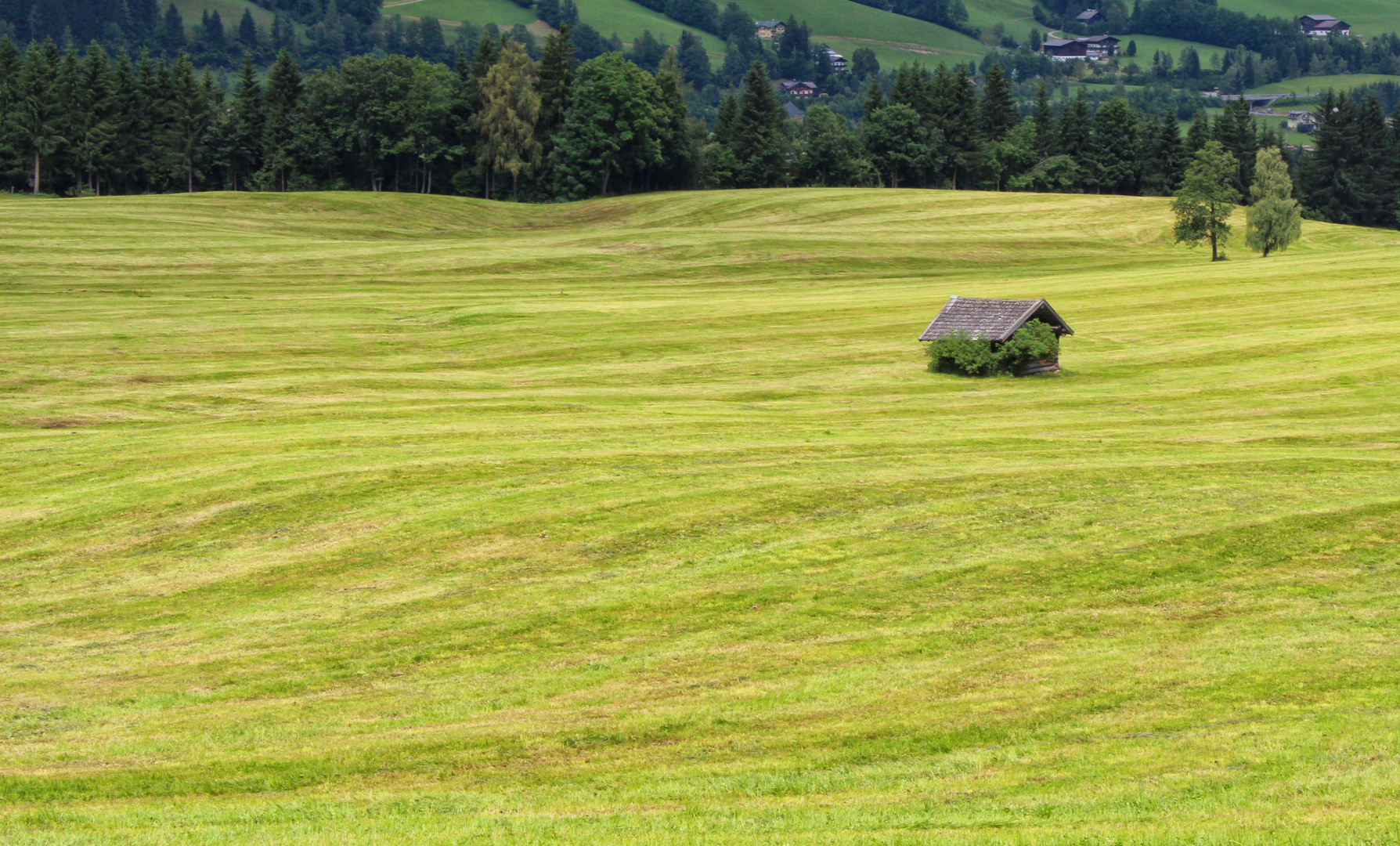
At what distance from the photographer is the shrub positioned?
58.5 m

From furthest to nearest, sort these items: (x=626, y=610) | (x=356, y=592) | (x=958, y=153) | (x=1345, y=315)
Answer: (x=958, y=153) < (x=1345, y=315) < (x=356, y=592) < (x=626, y=610)

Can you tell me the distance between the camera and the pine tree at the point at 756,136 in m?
150

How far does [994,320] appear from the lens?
5978cm

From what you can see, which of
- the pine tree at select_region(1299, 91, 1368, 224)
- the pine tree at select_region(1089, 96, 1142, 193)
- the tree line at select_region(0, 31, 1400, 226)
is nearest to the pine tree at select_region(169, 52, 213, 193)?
the tree line at select_region(0, 31, 1400, 226)

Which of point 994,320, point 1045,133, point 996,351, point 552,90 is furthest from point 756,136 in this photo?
point 996,351

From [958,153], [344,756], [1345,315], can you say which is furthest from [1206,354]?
[958,153]

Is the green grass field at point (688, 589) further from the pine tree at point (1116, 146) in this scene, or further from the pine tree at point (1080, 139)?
the pine tree at point (1080, 139)

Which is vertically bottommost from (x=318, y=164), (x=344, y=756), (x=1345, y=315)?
(x=344, y=756)

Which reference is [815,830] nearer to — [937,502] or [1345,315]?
[937,502]

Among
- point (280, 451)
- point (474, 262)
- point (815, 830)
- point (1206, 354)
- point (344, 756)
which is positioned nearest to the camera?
point (815, 830)

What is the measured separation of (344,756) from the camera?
19250mm

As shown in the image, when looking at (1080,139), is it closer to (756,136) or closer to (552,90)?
(756,136)

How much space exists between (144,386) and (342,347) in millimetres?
11797

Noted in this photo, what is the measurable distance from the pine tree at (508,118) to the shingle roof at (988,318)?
86.6m
